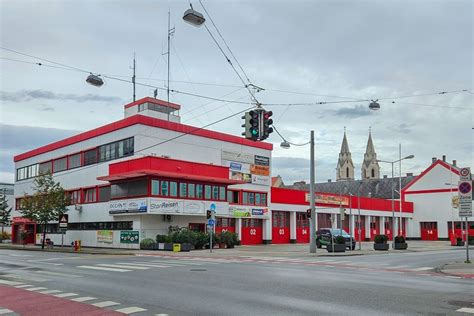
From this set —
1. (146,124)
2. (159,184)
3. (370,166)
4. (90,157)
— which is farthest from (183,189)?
(370,166)

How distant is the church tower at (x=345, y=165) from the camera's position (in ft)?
477

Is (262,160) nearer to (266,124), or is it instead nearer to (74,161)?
(74,161)

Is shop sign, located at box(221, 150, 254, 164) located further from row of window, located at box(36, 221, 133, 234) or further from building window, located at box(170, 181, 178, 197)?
row of window, located at box(36, 221, 133, 234)

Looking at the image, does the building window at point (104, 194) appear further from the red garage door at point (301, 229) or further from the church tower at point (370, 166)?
the church tower at point (370, 166)

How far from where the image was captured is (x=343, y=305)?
33.6 ft

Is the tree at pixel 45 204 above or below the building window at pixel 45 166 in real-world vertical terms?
below

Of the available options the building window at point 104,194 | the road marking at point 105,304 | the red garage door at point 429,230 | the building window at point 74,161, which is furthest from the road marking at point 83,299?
the red garage door at point 429,230

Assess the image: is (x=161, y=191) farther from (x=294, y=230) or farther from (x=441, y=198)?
(x=441, y=198)

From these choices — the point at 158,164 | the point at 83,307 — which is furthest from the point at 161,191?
the point at 83,307

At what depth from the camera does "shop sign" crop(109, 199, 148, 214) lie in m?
37.0

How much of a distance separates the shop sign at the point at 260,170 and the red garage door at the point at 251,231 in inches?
182

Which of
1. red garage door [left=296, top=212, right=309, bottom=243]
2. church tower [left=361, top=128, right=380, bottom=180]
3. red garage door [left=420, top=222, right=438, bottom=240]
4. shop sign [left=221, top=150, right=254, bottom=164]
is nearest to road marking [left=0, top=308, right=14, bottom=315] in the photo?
shop sign [left=221, top=150, right=254, bottom=164]

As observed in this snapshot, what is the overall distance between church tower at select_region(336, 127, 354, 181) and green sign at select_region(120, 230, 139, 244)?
364ft

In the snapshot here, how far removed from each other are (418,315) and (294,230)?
46.0 meters
